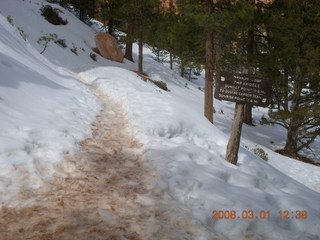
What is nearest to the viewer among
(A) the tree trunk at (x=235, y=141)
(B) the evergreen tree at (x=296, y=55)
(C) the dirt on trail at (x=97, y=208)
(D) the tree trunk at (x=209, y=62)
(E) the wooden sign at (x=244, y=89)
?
(C) the dirt on trail at (x=97, y=208)

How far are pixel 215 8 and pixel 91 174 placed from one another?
9592 mm

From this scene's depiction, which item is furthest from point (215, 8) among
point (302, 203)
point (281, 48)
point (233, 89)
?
point (302, 203)

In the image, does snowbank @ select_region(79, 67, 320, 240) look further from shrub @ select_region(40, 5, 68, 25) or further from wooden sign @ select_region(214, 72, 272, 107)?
shrub @ select_region(40, 5, 68, 25)

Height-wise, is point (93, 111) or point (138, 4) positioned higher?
point (138, 4)

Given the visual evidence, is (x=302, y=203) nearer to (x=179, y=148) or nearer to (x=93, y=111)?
(x=179, y=148)

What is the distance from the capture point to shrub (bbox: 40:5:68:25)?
19234 millimetres

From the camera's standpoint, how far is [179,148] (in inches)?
235

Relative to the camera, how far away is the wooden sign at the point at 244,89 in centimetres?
563

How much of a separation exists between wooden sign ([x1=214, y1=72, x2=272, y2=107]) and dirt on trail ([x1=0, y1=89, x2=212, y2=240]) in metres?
2.33

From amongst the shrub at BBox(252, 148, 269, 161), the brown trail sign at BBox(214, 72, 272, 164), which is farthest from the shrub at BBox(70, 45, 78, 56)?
the brown trail sign at BBox(214, 72, 272, 164)

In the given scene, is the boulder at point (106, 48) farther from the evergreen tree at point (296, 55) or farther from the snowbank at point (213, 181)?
the snowbank at point (213, 181)
